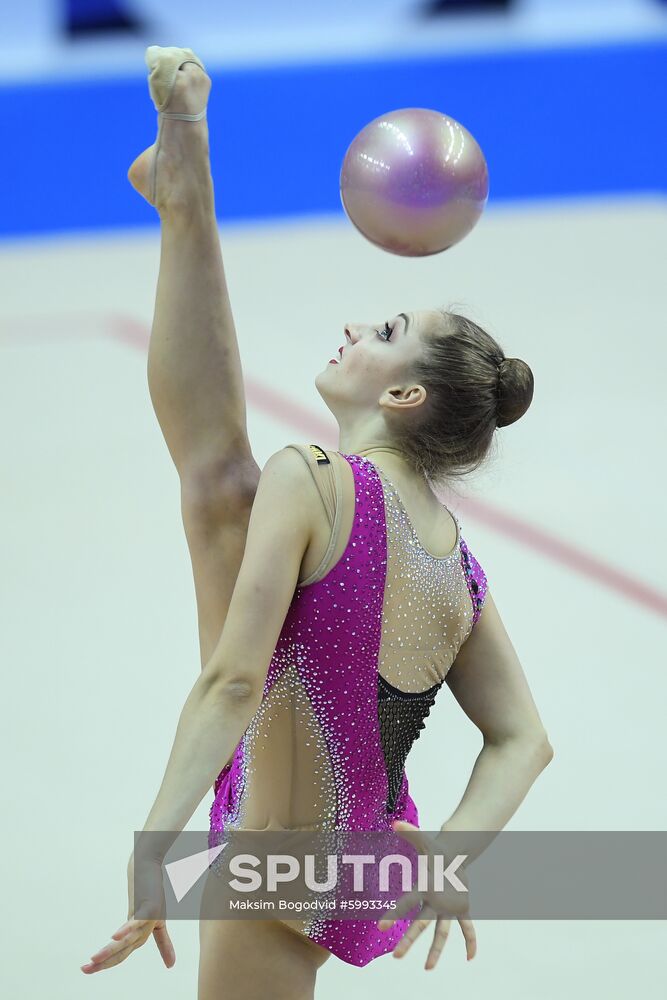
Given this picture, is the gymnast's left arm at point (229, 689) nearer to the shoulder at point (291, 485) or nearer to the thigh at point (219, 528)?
the shoulder at point (291, 485)

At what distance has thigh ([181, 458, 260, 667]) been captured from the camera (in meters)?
1.79

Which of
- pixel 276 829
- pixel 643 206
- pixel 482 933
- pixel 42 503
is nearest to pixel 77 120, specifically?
pixel 643 206

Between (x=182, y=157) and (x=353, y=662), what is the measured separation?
2.15ft

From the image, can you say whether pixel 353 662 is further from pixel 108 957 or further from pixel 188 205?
pixel 188 205

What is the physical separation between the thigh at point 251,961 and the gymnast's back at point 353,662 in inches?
5.0

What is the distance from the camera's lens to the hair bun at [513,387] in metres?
1.69

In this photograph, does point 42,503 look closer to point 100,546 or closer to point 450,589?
point 100,546

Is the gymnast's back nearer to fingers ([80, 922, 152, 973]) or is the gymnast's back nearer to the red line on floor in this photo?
fingers ([80, 922, 152, 973])

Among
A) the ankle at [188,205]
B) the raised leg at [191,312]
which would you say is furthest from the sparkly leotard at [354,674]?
the ankle at [188,205]

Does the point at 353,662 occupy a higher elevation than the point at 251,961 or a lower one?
higher

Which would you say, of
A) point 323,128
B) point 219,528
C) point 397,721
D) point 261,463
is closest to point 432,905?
point 397,721

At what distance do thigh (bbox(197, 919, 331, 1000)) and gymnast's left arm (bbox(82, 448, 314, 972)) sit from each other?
8.3 inches

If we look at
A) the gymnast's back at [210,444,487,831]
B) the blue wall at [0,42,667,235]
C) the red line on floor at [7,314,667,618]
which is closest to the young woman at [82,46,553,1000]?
the gymnast's back at [210,444,487,831]

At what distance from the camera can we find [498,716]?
176 cm
